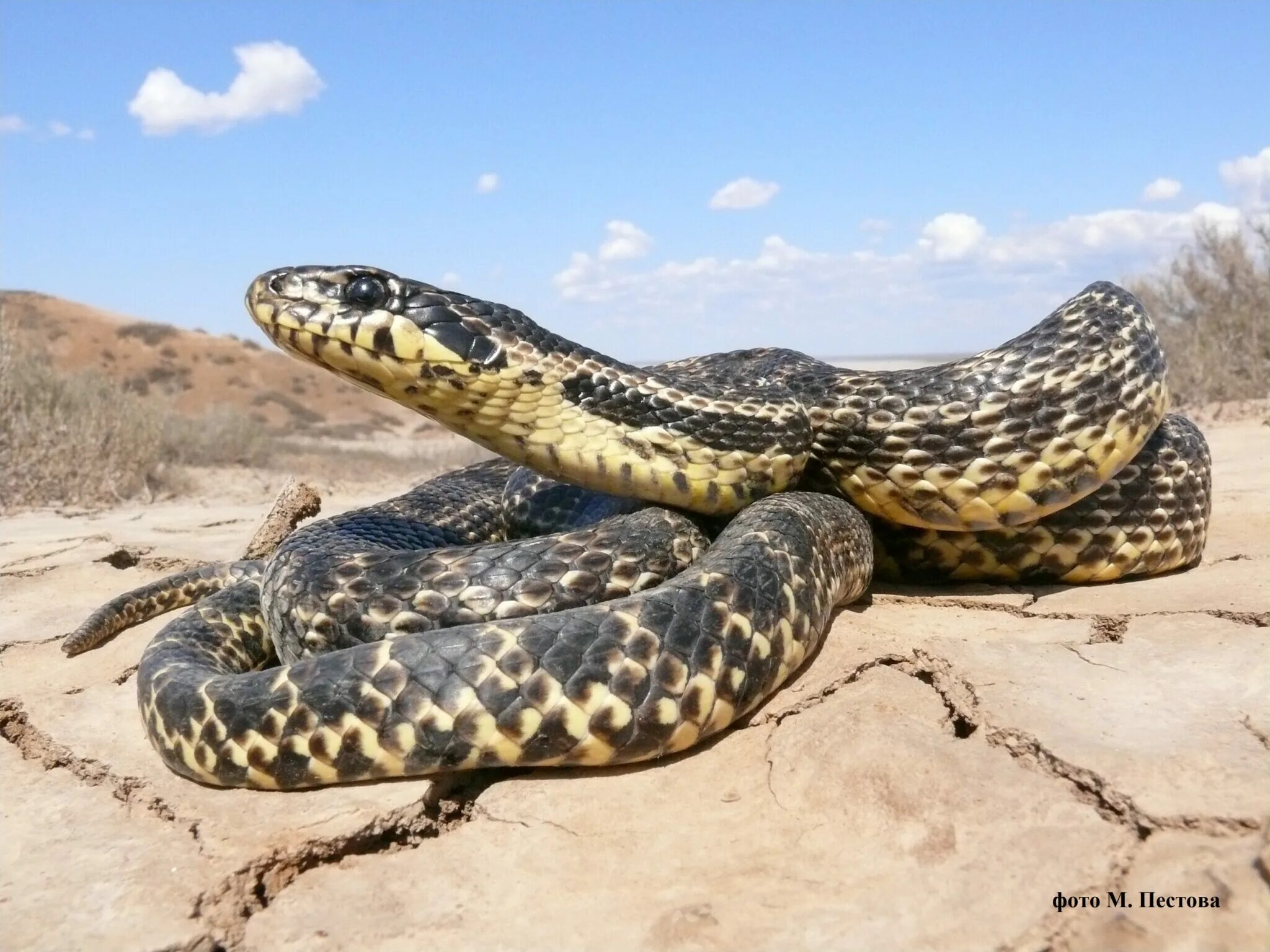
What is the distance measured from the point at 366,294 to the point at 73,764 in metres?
2.27

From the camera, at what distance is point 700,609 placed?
3.46 m

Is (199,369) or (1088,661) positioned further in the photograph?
(199,369)

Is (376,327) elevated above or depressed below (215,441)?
above

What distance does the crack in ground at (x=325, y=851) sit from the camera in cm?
283

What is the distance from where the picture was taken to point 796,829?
2.96m

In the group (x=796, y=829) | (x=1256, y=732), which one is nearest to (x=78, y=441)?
(x=796, y=829)

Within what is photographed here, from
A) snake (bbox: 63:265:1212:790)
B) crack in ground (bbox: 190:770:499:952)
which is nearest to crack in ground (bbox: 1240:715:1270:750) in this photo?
snake (bbox: 63:265:1212:790)

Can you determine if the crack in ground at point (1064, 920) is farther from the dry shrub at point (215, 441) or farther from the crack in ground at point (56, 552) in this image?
the dry shrub at point (215, 441)

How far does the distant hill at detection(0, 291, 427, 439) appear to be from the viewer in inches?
1331

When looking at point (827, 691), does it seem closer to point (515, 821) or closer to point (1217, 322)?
point (515, 821)

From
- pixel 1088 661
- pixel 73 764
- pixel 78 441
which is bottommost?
pixel 73 764

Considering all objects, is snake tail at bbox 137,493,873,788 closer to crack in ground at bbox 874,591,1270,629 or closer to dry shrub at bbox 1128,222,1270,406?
crack in ground at bbox 874,591,1270,629

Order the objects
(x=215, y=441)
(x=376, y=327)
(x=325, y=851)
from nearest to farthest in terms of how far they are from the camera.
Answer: (x=325, y=851) < (x=376, y=327) < (x=215, y=441)

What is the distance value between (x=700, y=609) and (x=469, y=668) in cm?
81
